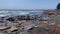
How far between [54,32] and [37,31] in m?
0.44

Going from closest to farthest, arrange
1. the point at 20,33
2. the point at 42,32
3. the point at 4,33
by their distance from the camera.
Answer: the point at 42,32 → the point at 20,33 → the point at 4,33

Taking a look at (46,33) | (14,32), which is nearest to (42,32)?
(46,33)

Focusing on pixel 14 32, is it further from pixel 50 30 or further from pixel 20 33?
pixel 50 30

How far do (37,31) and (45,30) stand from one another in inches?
8.8

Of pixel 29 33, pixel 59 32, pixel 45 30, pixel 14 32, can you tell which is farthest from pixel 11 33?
pixel 59 32

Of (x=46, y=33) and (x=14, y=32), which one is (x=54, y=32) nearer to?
(x=46, y=33)

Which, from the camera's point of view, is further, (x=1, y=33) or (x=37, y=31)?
(x=1, y=33)

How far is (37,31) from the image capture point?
4152 millimetres

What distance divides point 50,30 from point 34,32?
46 centimetres

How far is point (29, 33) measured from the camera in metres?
4.20

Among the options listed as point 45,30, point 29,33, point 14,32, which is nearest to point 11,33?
point 14,32

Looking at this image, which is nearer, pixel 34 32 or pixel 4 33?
pixel 34 32

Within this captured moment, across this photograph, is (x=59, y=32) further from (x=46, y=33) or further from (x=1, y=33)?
(x=1, y=33)

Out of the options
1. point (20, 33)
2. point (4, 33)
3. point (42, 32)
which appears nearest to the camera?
point (42, 32)
